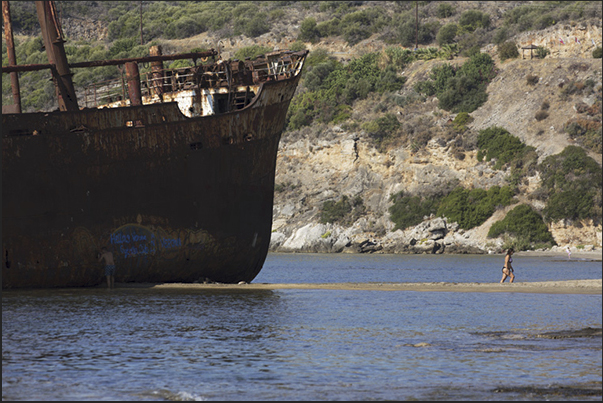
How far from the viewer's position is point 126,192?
2108 cm

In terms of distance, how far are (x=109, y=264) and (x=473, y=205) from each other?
3708cm

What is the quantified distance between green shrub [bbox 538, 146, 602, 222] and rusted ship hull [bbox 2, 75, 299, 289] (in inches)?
1312

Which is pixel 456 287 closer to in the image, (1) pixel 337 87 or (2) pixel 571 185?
(2) pixel 571 185

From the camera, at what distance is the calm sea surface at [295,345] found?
10.6 m

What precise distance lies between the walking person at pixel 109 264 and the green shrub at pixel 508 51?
52.9 metres

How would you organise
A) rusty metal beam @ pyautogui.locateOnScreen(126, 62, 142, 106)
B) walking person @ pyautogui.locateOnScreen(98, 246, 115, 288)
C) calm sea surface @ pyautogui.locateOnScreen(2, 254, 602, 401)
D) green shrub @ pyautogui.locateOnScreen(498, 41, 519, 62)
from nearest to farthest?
calm sea surface @ pyautogui.locateOnScreen(2, 254, 602, 401) → walking person @ pyautogui.locateOnScreen(98, 246, 115, 288) → rusty metal beam @ pyautogui.locateOnScreen(126, 62, 142, 106) → green shrub @ pyautogui.locateOnScreen(498, 41, 519, 62)

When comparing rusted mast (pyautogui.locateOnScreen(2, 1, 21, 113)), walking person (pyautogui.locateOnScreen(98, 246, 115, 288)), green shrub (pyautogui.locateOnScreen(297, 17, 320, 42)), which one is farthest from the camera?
green shrub (pyautogui.locateOnScreen(297, 17, 320, 42))

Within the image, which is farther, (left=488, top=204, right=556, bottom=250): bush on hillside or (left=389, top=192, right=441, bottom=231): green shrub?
(left=389, top=192, right=441, bottom=231): green shrub

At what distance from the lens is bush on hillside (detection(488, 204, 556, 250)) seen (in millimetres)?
50844

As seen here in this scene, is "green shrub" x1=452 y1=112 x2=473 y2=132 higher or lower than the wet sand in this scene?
higher

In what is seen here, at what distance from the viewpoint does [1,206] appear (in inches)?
804

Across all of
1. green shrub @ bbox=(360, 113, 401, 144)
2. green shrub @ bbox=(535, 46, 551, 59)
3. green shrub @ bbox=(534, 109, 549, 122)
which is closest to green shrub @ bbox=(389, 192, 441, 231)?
green shrub @ bbox=(360, 113, 401, 144)

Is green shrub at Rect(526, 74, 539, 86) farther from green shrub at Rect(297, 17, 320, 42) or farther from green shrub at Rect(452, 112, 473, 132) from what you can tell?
green shrub at Rect(297, 17, 320, 42)

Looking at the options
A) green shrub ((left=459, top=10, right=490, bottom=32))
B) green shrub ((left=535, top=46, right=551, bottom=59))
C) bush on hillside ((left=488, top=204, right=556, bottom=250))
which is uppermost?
green shrub ((left=459, top=10, right=490, bottom=32))
